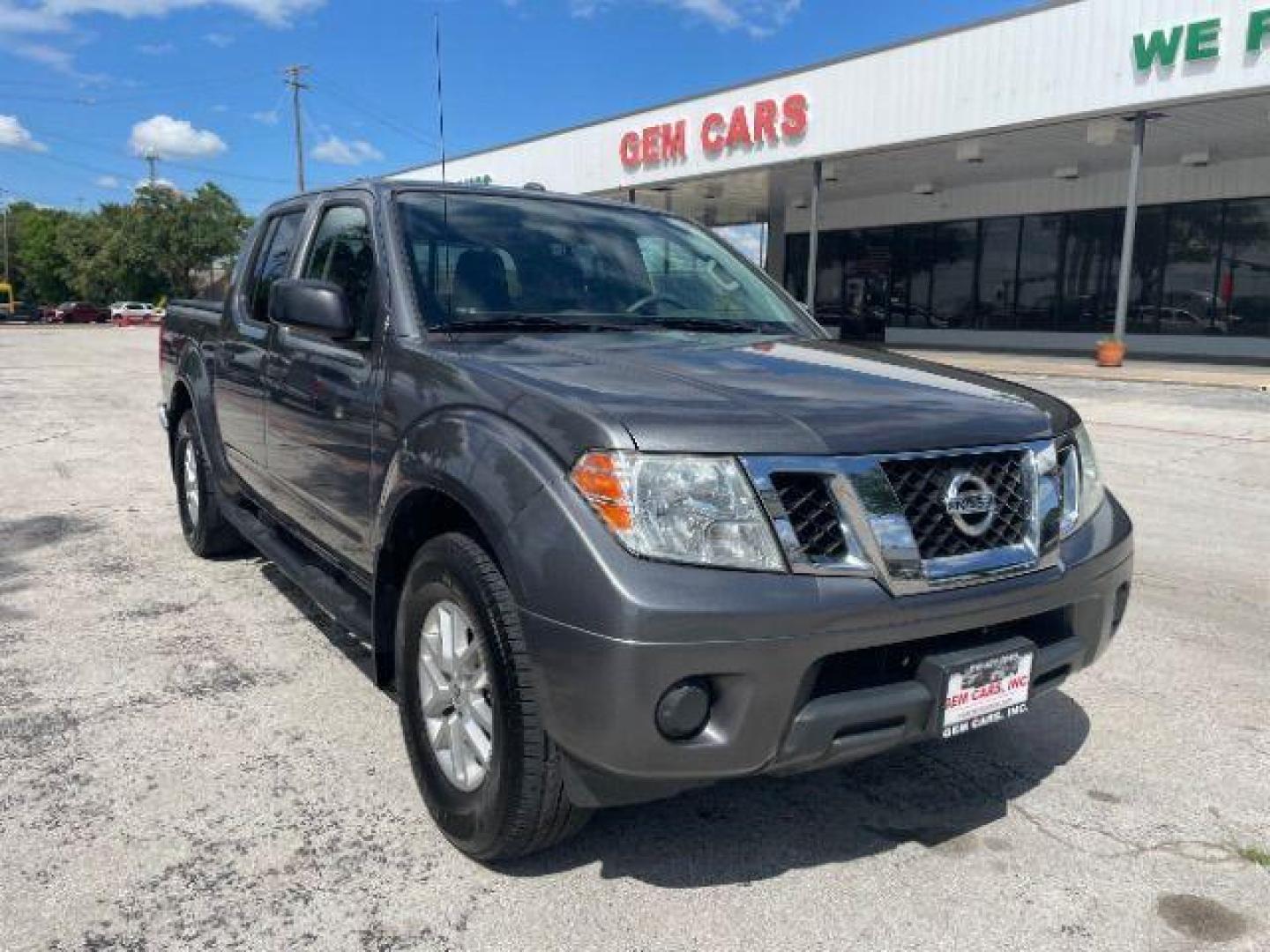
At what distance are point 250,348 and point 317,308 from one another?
143cm

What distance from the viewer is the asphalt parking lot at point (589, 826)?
236cm

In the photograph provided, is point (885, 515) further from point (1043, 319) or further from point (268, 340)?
point (1043, 319)

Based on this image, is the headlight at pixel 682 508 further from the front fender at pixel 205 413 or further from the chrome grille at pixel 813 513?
the front fender at pixel 205 413

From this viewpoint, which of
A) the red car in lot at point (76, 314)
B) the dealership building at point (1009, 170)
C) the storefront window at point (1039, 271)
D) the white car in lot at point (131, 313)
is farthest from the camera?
the red car in lot at point (76, 314)

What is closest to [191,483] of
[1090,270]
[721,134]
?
[721,134]

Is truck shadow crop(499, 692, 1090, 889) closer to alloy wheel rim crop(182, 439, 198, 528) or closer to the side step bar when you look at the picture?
the side step bar

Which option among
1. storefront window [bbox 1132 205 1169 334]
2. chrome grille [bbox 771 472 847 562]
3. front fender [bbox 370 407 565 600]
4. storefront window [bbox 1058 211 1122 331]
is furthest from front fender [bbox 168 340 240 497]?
storefront window [bbox 1058 211 1122 331]

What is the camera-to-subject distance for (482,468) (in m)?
2.40

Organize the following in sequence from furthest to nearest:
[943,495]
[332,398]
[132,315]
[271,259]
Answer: [132,315], [271,259], [332,398], [943,495]

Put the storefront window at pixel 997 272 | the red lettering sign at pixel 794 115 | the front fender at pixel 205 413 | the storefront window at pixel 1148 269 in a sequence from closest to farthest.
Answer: the front fender at pixel 205 413 < the red lettering sign at pixel 794 115 < the storefront window at pixel 1148 269 < the storefront window at pixel 997 272

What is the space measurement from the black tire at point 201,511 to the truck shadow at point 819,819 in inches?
127

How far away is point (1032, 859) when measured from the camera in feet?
8.68

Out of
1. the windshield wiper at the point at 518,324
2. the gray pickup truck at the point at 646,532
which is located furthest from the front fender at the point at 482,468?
the windshield wiper at the point at 518,324

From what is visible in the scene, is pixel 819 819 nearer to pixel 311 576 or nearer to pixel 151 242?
pixel 311 576
